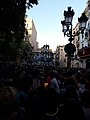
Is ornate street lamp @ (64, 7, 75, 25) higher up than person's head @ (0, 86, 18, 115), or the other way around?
ornate street lamp @ (64, 7, 75, 25)

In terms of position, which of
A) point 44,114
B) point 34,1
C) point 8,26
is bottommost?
point 44,114

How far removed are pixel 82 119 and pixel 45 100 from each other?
1.12 metres

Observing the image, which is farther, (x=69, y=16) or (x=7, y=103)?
(x=69, y=16)

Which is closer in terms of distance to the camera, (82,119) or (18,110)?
(18,110)

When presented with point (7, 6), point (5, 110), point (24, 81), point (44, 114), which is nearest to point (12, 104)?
point (5, 110)

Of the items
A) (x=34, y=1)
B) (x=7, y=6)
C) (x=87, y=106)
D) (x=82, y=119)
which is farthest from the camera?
(x=34, y=1)

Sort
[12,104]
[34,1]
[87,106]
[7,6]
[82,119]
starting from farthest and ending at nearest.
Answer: [34,1], [7,6], [87,106], [82,119], [12,104]

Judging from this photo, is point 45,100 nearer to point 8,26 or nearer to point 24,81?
point 24,81

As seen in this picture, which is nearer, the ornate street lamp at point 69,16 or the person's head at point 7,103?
the person's head at point 7,103

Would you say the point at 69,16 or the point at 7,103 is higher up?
the point at 69,16

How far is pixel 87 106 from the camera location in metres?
6.36

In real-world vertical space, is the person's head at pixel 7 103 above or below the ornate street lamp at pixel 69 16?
below

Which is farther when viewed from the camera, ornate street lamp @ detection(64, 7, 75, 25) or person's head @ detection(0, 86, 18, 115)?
ornate street lamp @ detection(64, 7, 75, 25)

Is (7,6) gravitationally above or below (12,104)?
above
